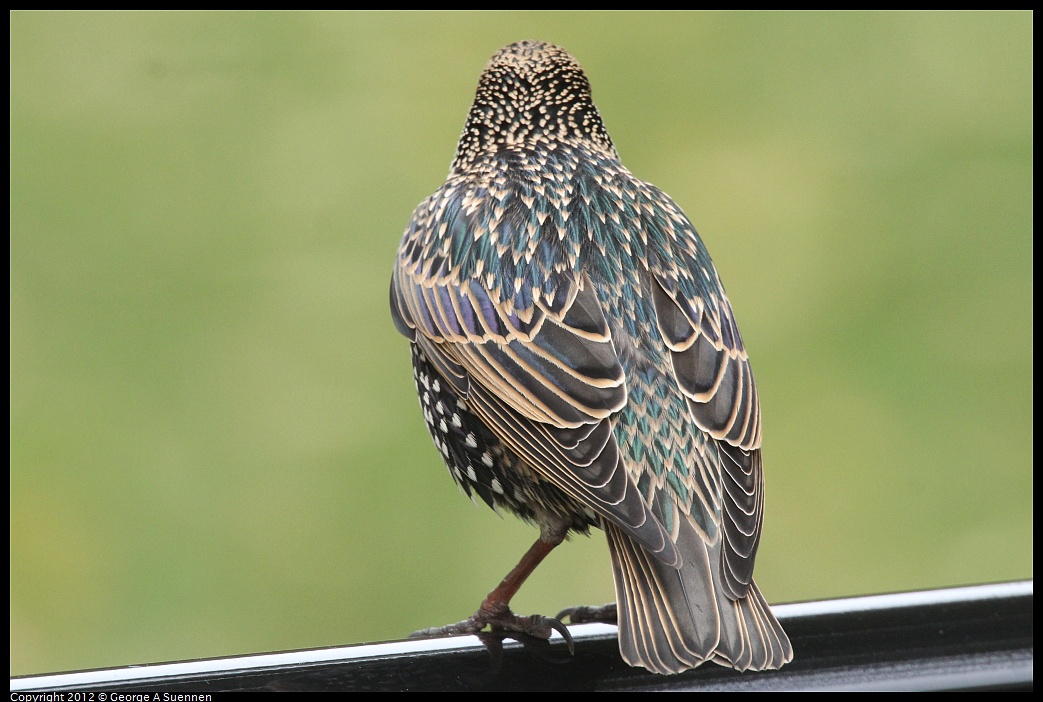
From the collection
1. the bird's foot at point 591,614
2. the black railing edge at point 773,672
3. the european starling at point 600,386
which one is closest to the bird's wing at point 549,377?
the european starling at point 600,386

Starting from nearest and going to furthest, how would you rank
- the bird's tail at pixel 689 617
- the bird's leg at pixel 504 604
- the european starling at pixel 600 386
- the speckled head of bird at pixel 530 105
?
the bird's tail at pixel 689 617 < the european starling at pixel 600 386 < the bird's leg at pixel 504 604 < the speckled head of bird at pixel 530 105

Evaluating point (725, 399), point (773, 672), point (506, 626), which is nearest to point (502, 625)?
point (506, 626)

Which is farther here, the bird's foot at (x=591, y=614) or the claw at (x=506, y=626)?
the bird's foot at (x=591, y=614)

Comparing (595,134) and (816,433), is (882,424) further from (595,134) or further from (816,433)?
(595,134)

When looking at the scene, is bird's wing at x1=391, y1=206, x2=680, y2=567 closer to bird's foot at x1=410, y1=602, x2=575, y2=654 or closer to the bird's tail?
the bird's tail

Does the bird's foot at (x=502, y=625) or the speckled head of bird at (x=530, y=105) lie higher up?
the speckled head of bird at (x=530, y=105)

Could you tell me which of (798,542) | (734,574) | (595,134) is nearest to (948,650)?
(734,574)

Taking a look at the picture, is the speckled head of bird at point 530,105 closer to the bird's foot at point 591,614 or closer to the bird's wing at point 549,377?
the bird's wing at point 549,377
